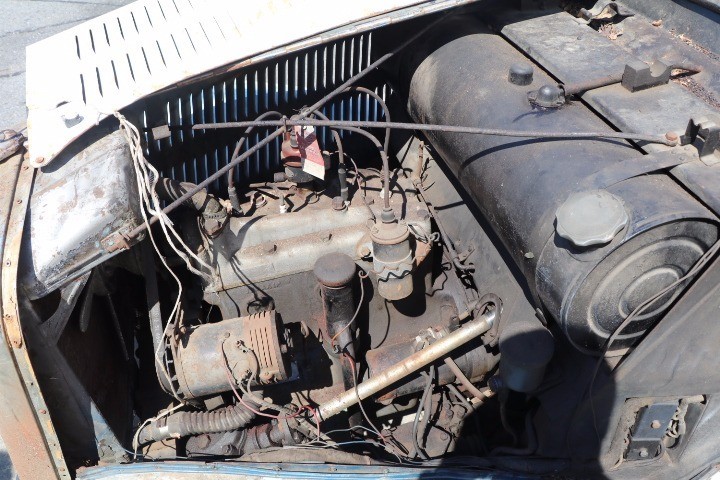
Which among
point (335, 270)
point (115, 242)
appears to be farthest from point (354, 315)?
point (115, 242)

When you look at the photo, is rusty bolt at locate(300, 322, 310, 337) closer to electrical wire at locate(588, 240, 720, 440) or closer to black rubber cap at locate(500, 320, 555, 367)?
black rubber cap at locate(500, 320, 555, 367)

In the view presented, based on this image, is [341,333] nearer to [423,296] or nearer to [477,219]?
[423,296]

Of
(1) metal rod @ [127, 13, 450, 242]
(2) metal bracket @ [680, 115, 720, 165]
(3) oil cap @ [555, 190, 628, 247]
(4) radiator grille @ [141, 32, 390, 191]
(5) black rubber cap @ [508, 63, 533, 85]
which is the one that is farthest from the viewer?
(4) radiator grille @ [141, 32, 390, 191]

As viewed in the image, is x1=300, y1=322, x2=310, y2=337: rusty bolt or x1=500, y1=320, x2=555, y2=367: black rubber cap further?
x1=300, y1=322, x2=310, y2=337: rusty bolt

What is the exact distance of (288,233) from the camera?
2.35 m

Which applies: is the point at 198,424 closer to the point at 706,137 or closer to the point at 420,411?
the point at 420,411

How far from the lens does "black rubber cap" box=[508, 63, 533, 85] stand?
81.1 inches

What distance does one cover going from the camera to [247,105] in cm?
244

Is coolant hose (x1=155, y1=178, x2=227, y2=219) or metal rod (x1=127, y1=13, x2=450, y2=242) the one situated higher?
metal rod (x1=127, y1=13, x2=450, y2=242)

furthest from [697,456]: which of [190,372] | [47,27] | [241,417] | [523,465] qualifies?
[47,27]

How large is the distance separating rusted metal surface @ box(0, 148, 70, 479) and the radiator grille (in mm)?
490

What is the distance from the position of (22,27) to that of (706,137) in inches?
256

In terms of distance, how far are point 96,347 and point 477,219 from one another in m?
1.49

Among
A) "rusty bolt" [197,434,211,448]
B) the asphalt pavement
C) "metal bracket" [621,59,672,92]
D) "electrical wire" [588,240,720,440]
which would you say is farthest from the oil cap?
the asphalt pavement
